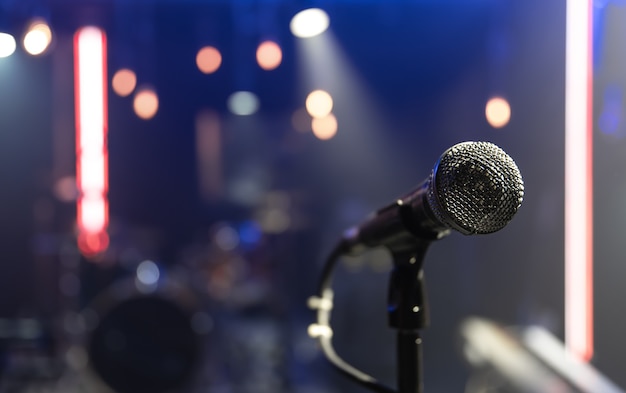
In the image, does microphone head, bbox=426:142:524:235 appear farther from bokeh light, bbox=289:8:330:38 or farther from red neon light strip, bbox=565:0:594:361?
bokeh light, bbox=289:8:330:38

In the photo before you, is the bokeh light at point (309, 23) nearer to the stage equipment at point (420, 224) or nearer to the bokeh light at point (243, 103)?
the bokeh light at point (243, 103)

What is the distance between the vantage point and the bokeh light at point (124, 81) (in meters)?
2.77

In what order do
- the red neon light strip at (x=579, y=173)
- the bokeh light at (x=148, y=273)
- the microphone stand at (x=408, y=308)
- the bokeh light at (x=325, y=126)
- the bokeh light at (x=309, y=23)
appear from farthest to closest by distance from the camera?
the bokeh light at (x=148, y=273) < the bokeh light at (x=325, y=126) < the bokeh light at (x=309, y=23) < the red neon light strip at (x=579, y=173) < the microphone stand at (x=408, y=308)

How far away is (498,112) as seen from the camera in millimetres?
2273

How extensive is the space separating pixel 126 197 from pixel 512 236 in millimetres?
1934

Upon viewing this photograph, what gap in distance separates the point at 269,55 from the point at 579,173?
1485mm

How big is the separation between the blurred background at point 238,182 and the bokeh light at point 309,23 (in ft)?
0.05

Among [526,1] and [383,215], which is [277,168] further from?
[383,215]

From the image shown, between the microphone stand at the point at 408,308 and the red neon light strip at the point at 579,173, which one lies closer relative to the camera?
the microphone stand at the point at 408,308

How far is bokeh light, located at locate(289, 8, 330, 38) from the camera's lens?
255 centimetres

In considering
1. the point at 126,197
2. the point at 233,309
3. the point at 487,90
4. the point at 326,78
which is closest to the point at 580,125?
the point at 487,90

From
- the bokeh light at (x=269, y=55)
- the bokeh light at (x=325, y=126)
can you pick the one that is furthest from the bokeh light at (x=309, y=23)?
the bokeh light at (x=325, y=126)

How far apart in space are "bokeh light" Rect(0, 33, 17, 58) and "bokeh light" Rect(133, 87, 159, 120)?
0.58 metres

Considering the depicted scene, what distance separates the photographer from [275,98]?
280 centimetres
